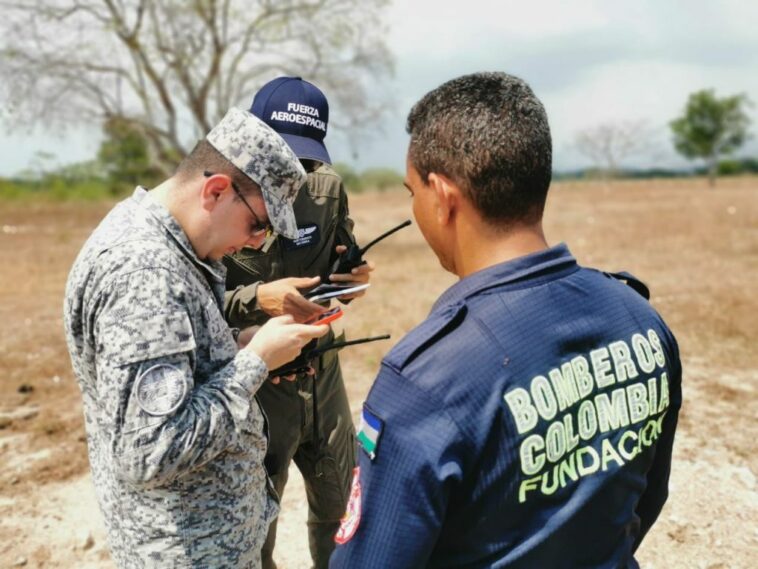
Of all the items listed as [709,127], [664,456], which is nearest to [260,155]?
[664,456]

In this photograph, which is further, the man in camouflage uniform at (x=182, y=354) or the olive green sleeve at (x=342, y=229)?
the olive green sleeve at (x=342, y=229)

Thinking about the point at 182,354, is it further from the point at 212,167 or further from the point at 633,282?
the point at 633,282

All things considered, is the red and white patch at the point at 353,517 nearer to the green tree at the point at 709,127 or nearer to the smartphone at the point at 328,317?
the smartphone at the point at 328,317

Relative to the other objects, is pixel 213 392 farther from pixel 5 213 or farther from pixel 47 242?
pixel 5 213

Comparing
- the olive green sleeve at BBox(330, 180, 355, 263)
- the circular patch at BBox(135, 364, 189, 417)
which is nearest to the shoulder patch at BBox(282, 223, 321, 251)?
the olive green sleeve at BBox(330, 180, 355, 263)

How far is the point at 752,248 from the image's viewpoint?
1236 cm

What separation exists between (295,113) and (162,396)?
134 centimetres

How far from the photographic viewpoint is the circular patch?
1.41m

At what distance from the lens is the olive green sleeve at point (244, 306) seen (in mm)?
2338

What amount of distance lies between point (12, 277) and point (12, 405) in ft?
21.6

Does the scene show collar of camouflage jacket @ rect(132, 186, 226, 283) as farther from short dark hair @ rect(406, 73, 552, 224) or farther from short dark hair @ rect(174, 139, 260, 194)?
short dark hair @ rect(406, 73, 552, 224)

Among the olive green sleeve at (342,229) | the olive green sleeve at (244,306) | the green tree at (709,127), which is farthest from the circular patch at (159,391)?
the green tree at (709,127)

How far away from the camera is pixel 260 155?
5.16 ft

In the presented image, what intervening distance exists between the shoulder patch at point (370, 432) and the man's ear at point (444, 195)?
39cm
